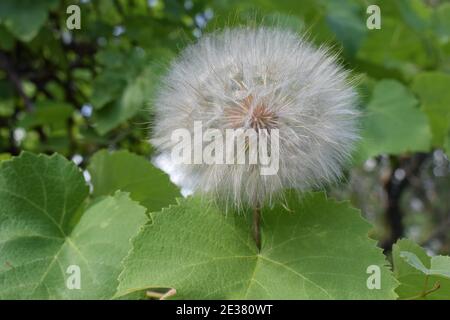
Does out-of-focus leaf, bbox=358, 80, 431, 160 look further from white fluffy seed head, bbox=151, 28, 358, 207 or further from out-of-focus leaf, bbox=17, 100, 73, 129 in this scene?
out-of-focus leaf, bbox=17, 100, 73, 129

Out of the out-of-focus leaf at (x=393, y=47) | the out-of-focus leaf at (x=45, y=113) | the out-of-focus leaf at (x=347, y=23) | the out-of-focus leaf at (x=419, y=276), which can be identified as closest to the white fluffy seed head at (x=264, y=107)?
the out-of-focus leaf at (x=419, y=276)

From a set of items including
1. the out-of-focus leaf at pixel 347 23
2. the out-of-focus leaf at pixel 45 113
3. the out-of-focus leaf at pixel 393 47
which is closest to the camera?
the out-of-focus leaf at pixel 347 23

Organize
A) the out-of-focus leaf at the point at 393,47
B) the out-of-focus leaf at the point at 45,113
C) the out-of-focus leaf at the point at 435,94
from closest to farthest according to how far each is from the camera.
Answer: the out-of-focus leaf at the point at 435,94 → the out-of-focus leaf at the point at 45,113 → the out-of-focus leaf at the point at 393,47

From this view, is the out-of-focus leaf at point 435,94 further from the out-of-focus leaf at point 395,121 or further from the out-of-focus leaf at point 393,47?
the out-of-focus leaf at point 393,47

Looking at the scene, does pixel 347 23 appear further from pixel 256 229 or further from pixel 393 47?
pixel 256 229

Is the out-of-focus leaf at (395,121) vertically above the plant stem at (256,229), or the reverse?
the out-of-focus leaf at (395,121)

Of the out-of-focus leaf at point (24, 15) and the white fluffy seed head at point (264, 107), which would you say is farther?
the out-of-focus leaf at point (24, 15)

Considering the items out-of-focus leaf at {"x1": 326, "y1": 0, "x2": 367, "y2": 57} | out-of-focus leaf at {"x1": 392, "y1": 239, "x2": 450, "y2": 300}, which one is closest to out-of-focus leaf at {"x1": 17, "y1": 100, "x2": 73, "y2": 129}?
out-of-focus leaf at {"x1": 326, "y1": 0, "x2": 367, "y2": 57}

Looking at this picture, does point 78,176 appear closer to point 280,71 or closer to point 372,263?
point 280,71

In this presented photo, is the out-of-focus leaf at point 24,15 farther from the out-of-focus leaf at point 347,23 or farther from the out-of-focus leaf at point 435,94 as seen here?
the out-of-focus leaf at point 435,94

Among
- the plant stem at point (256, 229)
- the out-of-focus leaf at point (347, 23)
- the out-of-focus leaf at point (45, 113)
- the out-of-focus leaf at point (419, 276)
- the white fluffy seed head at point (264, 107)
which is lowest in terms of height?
the out-of-focus leaf at point (419, 276)
